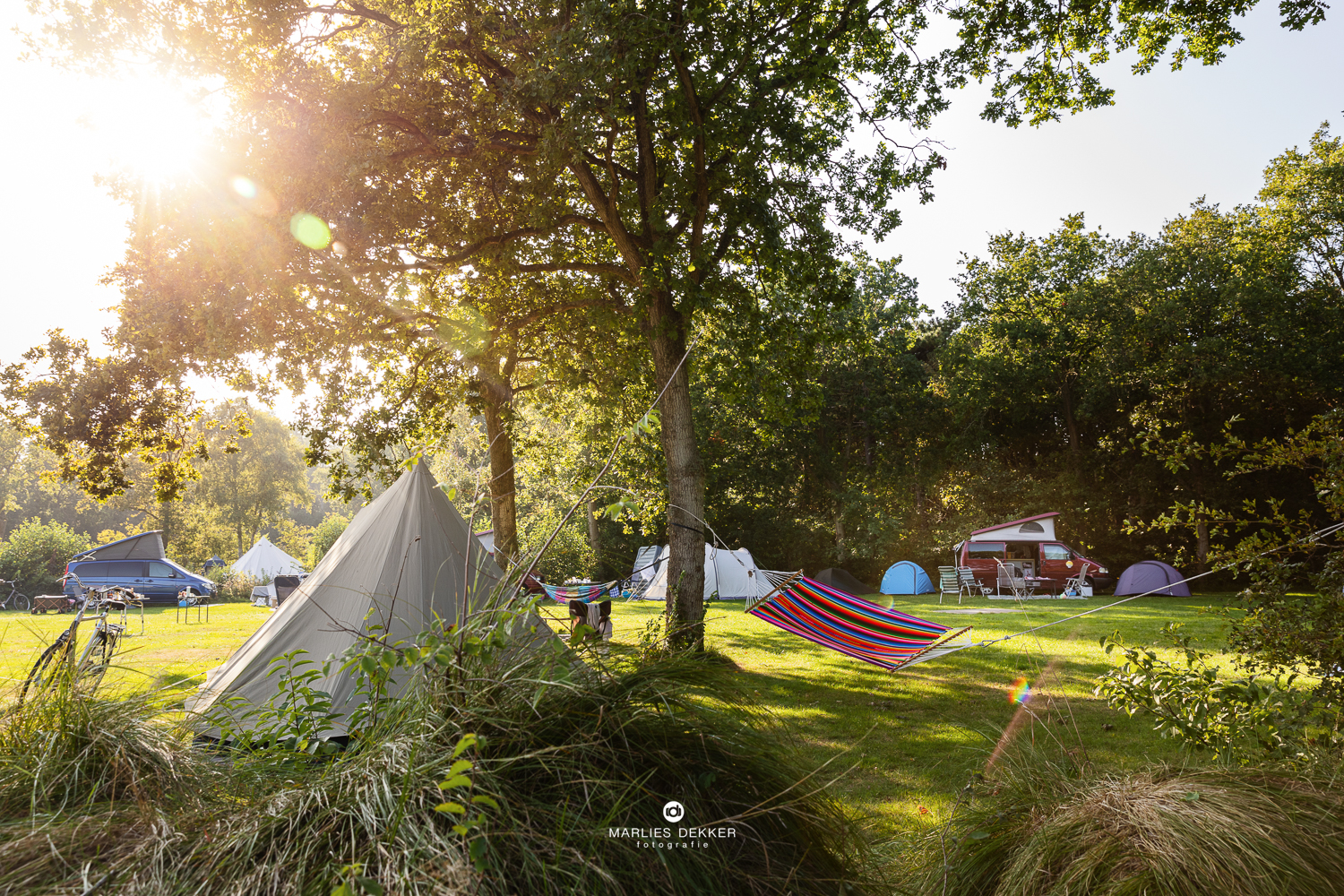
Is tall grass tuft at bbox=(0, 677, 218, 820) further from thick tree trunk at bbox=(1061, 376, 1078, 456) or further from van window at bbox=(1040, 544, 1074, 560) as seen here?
thick tree trunk at bbox=(1061, 376, 1078, 456)

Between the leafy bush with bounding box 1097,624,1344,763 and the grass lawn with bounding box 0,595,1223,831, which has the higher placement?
the leafy bush with bounding box 1097,624,1344,763

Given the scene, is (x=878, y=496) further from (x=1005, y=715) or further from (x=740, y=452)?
(x=1005, y=715)

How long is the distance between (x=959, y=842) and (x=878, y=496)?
81.9ft

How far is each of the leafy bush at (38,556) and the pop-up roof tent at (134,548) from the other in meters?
5.78

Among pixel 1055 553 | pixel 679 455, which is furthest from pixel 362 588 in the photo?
pixel 1055 553

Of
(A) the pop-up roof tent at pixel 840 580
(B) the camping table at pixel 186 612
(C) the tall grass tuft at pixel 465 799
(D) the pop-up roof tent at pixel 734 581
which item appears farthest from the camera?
(D) the pop-up roof tent at pixel 734 581

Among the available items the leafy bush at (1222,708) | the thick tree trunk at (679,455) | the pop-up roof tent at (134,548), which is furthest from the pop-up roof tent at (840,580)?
the pop-up roof tent at (134,548)

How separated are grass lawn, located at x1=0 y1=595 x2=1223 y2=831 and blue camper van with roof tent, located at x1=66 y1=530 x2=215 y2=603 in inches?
291

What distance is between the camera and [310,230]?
764 centimetres

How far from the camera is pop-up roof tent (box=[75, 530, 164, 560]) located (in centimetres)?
2014

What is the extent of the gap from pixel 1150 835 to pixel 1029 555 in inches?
861

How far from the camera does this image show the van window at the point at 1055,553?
66.8 ft

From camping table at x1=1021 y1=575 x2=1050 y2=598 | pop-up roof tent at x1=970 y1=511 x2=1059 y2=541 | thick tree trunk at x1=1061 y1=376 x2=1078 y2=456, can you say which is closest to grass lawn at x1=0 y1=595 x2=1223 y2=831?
camping table at x1=1021 y1=575 x2=1050 y2=598

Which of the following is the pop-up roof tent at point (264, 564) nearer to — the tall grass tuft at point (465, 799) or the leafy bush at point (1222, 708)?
the tall grass tuft at point (465, 799)
